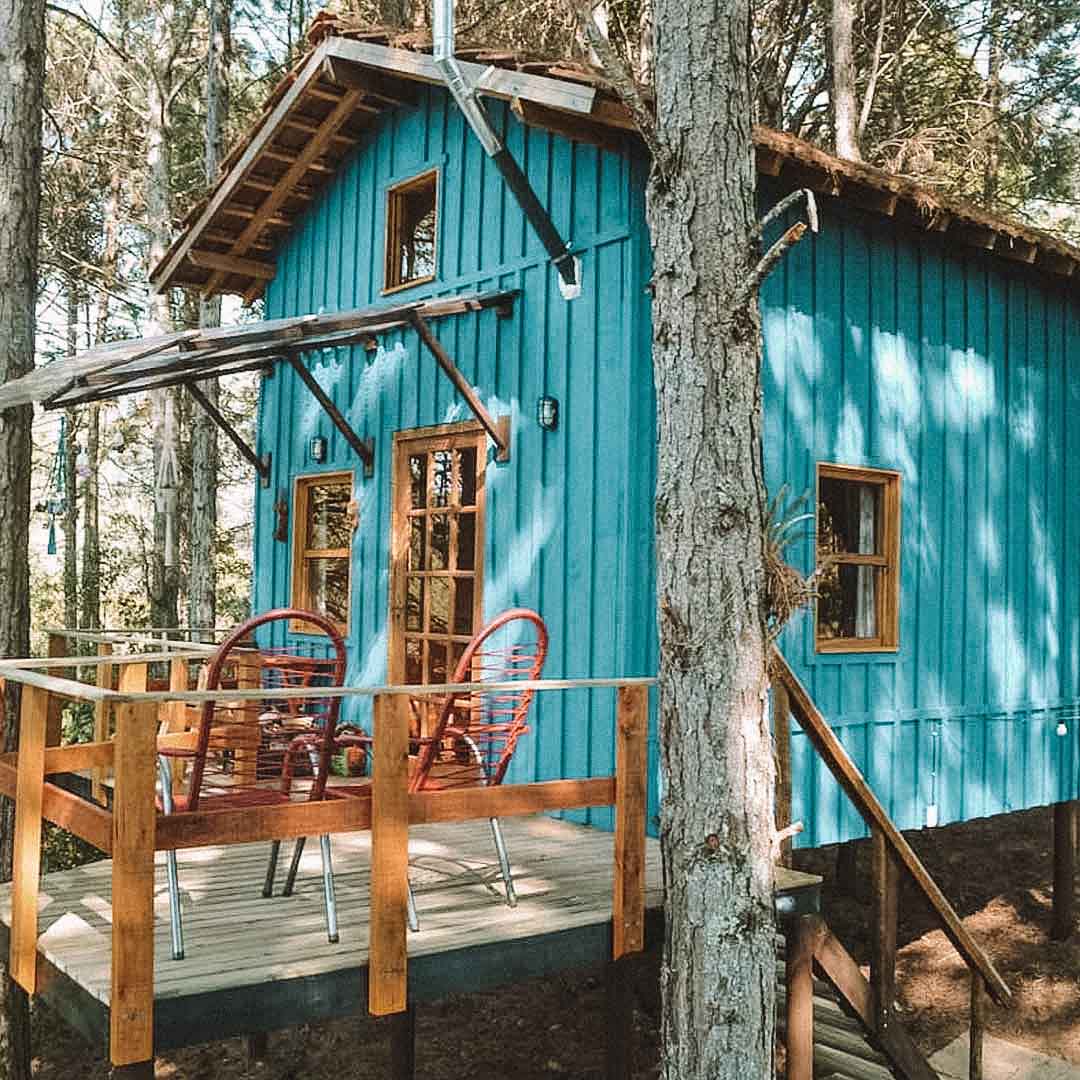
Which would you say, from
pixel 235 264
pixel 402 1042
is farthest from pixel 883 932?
pixel 235 264

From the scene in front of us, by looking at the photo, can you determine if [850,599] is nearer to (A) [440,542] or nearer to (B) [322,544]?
(A) [440,542]

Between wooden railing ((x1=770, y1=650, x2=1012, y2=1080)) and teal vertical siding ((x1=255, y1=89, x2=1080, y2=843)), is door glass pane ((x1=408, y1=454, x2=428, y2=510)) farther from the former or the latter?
wooden railing ((x1=770, y1=650, x2=1012, y2=1080))

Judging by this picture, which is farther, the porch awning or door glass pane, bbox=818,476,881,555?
door glass pane, bbox=818,476,881,555

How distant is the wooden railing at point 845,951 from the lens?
497 centimetres

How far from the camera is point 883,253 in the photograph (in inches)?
276

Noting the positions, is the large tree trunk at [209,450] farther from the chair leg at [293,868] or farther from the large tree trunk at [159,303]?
the chair leg at [293,868]

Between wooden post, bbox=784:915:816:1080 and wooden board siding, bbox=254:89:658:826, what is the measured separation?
1.37 metres

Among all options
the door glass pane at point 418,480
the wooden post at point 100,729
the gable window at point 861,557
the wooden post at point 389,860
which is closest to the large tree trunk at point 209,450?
the door glass pane at point 418,480

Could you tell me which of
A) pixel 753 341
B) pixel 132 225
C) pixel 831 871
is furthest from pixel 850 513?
pixel 132 225

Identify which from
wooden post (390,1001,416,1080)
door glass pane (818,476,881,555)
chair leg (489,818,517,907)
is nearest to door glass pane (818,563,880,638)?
door glass pane (818,476,881,555)

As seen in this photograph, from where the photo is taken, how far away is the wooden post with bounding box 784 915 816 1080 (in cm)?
494

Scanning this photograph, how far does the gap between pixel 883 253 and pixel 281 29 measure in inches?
471

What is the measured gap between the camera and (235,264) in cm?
923

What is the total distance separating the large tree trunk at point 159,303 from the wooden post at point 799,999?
863 cm
